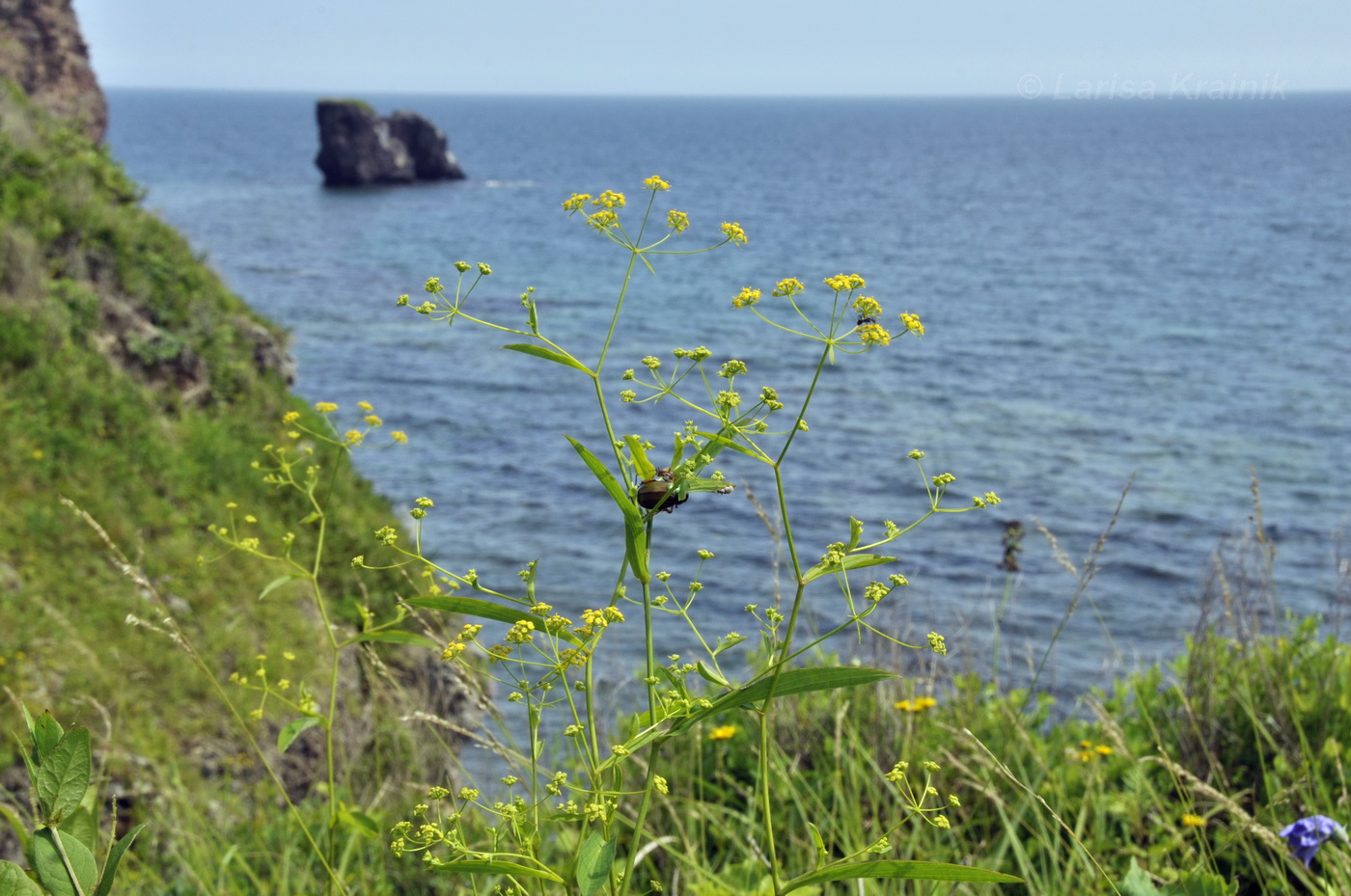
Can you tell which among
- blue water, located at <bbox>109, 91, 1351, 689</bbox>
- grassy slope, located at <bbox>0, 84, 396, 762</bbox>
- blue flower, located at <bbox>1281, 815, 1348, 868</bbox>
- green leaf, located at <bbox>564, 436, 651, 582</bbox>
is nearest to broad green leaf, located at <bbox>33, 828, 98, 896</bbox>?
green leaf, located at <bbox>564, 436, 651, 582</bbox>

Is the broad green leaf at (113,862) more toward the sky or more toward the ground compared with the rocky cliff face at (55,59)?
more toward the ground

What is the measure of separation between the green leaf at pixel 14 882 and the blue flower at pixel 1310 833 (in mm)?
2132

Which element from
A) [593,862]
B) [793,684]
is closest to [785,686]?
[793,684]

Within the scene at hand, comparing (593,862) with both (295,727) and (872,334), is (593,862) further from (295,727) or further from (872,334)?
(295,727)

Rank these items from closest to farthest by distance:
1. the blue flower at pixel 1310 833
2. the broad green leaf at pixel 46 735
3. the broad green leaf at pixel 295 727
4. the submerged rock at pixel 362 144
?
1. the broad green leaf at pixel 46 735
2. the broad green leaf at pixel 295 727
3. the blue flower at pixel 1310 833
4. the submerged rock at pixel 362 144

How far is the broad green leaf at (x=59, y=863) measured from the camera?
0.80 meters

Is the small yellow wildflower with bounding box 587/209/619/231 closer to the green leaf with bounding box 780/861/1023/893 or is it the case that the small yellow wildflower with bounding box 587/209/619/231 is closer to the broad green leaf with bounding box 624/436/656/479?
the broad green leaf with bounding box 624/436/656/479

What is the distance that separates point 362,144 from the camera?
64.2 metres

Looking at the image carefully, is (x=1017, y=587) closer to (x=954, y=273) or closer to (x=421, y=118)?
(x=954, y=273)

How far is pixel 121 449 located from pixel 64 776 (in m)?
9.52

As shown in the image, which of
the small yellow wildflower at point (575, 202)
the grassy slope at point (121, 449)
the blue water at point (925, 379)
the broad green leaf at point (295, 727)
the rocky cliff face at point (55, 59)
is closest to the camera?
the small yellow wildflower at point (575, 202)

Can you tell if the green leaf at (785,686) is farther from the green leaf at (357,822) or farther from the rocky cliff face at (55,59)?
the rocky cliff face at (55,59)

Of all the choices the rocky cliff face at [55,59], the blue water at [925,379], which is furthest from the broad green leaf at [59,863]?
the rocky cliff face at [55,59]

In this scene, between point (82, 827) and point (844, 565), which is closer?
point (82, 827)
